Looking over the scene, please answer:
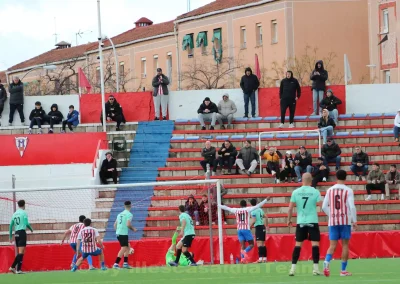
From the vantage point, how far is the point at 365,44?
7575cm

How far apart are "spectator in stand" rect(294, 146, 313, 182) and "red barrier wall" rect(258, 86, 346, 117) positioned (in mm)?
5074

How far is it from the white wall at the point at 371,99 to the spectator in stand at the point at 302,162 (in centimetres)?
557

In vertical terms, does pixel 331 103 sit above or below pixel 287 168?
above

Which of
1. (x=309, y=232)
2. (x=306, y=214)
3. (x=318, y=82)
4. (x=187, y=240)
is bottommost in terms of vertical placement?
(x=187, y=240)

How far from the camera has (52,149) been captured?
42875mm

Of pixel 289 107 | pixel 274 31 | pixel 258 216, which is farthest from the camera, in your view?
pixel 274 31

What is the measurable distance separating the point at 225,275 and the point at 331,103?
1608 cm

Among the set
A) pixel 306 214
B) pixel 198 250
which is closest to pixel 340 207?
pixel 306 214

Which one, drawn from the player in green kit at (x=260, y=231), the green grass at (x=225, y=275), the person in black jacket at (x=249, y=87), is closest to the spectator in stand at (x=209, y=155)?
the person in black jacket at (x=249, y=87)

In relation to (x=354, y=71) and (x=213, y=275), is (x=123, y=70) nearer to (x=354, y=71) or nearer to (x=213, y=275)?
(x=354, y=71)

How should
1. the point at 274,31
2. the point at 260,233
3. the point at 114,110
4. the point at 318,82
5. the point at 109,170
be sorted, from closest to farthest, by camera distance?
the point at 260,233 < the point at 109,170 < the point at 318,82 < the point at 114,110 < the point at 274,31

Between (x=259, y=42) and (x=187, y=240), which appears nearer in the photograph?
(x=187, y=240)

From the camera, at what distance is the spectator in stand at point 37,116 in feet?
145

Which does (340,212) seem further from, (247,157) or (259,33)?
(259,33)
